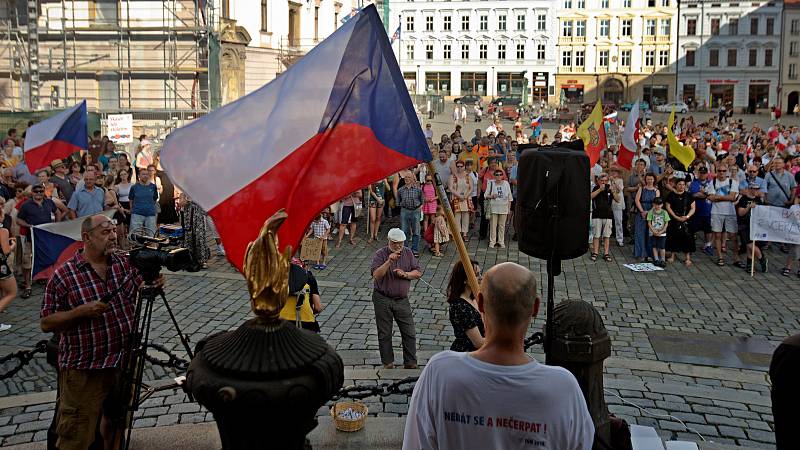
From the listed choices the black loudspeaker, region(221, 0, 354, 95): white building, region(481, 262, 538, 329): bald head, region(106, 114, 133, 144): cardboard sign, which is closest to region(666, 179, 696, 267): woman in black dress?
the black loudspeaker

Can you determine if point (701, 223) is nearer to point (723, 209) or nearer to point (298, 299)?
point (723, 209)

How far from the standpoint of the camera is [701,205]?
1608 cm

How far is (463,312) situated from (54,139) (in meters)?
10.6

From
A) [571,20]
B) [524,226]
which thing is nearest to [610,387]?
[524,226]

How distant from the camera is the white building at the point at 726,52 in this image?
3344 inches

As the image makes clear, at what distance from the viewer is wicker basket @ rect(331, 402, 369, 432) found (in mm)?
6246

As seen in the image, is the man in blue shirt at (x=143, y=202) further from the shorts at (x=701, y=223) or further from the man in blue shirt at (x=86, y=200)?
the shorts at (x=701, y=223)

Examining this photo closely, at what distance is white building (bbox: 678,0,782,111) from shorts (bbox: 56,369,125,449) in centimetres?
8729

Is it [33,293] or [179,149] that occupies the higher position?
[179,149]

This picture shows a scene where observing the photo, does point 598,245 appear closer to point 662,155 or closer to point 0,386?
point 662,155

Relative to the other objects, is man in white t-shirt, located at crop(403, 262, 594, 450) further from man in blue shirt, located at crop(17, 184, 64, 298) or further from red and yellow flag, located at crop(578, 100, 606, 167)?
red and yellow flag, located at crop(578, 100, 606, 167)

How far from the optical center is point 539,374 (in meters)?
3.00

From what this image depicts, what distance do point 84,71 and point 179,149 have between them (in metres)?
32.0

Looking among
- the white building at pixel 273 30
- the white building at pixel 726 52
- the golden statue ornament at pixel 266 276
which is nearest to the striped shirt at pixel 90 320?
the golden statue ornament at pixel 266 276
